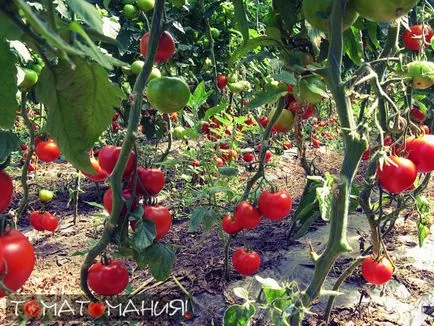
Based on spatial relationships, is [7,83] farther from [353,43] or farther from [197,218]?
[197,218]

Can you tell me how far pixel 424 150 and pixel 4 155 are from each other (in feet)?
2.90

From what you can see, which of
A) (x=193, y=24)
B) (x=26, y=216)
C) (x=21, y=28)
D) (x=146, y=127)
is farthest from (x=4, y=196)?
(x=193, y=24)

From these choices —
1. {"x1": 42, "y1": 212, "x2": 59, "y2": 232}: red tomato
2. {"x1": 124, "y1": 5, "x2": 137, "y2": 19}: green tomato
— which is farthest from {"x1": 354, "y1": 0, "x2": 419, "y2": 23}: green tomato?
{"x1": 42, "y1": 212, "x2": 59, "y2": 232}: red tomato

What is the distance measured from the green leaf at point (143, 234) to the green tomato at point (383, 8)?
565 mm

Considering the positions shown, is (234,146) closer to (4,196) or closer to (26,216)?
(26,216)

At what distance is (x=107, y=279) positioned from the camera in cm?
106

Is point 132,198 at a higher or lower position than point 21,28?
lower

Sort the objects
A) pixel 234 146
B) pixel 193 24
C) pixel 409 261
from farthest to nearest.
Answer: pixel 193 24
pixel 234 146
pixel 409 261

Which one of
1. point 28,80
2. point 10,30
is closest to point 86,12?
point 10,30

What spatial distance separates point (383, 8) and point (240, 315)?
640mm

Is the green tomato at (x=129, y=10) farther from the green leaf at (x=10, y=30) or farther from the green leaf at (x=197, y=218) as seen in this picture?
the green leaf at (x=10, y=30)

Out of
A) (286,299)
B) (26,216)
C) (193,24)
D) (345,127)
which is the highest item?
(193,24)

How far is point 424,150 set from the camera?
105 cm

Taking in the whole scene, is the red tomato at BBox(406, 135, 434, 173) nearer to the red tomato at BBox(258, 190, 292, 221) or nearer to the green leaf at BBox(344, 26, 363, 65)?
the green leaf at BBox(344, 26, 363, 65)
